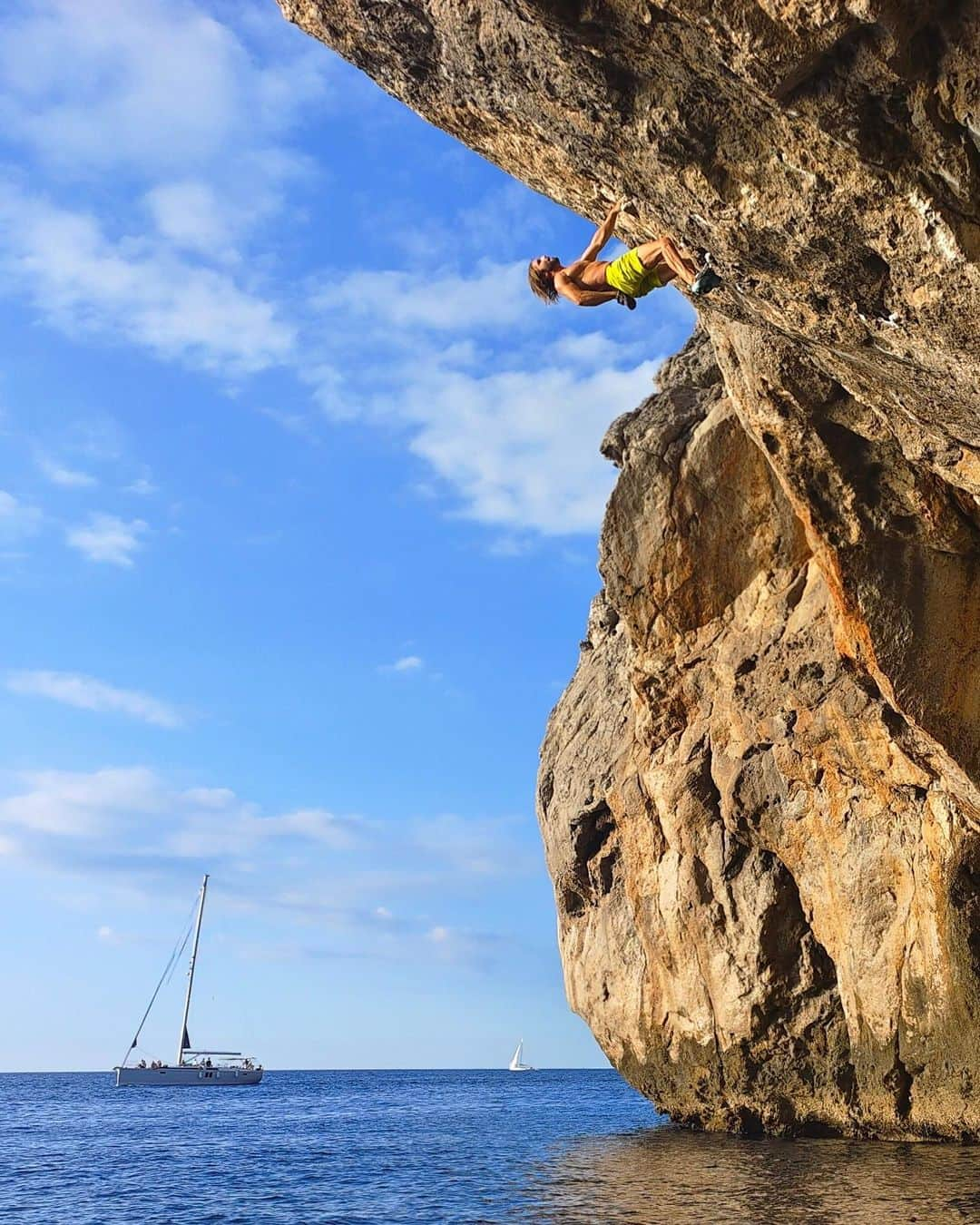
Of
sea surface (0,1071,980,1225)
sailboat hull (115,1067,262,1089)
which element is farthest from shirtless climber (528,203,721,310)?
sailboat hull (115,1067,262,1089)

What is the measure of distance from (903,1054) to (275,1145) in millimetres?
23107

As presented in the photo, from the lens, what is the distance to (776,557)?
875 inches

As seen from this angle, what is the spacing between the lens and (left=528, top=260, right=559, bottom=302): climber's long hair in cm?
1038

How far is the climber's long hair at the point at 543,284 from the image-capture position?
10383 mm

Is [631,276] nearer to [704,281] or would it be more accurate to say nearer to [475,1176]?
[704,281]

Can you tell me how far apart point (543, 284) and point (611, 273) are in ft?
2.57

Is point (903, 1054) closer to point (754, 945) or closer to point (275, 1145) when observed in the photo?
point (754, 945)

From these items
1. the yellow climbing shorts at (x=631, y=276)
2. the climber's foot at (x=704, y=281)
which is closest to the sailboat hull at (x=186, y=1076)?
the yellow climbing shorts at (x=631, y=276)

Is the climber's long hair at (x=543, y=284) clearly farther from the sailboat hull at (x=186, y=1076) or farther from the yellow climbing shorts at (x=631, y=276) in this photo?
the sailboat hull at (x=186, y=1076)

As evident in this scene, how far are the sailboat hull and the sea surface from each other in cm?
3348

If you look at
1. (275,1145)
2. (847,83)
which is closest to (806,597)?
(847,83)

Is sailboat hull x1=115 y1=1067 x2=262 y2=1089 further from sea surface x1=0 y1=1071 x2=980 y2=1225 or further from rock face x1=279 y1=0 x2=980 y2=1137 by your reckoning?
rock face x1=279 y1=0 x2=980 y2=1137

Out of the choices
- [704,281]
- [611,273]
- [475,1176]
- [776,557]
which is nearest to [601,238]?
[611,273]

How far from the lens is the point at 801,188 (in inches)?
338
